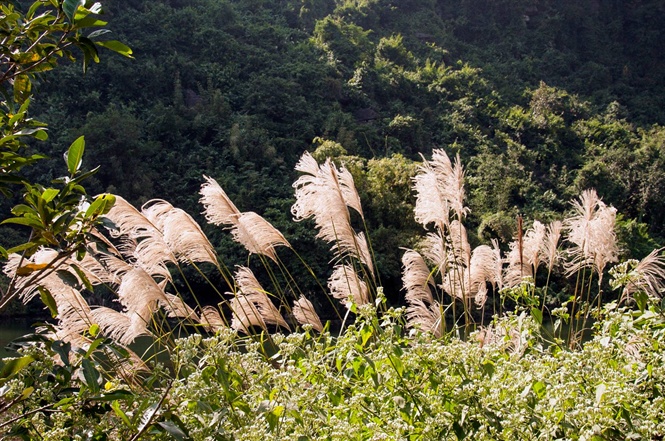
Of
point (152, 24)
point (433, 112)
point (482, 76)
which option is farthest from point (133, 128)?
point (482, 76)

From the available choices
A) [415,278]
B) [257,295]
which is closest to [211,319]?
[257,295]

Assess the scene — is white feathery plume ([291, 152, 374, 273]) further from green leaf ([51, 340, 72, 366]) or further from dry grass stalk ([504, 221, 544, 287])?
green leaf ([51, 340, 72, 366])

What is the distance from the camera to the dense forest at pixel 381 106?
51.6 ft

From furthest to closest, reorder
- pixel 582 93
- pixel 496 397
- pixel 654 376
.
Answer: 1. pixel 582 93
2. pixel 654 376
3. pixel 496 397

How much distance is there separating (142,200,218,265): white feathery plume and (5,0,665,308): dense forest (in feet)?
35.6

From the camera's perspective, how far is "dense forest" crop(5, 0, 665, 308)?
15.7 meters

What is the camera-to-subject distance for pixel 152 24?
69.3 feet

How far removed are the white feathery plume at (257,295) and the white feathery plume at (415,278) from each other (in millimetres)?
744

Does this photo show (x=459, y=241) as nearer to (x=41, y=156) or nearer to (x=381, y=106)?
(x=41, y=156)

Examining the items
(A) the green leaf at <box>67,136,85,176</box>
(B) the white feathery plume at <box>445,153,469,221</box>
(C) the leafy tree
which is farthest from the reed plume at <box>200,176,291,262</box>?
(A) the green leaf at <box>67,136,85,176</box>

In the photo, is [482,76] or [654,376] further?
[482,76]

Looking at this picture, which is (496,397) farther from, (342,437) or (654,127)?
(654,127)

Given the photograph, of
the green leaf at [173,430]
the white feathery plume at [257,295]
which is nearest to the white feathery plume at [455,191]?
the white feathery plume at [257,295]

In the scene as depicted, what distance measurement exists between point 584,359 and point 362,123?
18906 mm
